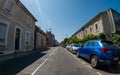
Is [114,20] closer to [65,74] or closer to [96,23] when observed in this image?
[96,23]

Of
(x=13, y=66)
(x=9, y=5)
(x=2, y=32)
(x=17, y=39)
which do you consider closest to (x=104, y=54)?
(x=13, y=66)

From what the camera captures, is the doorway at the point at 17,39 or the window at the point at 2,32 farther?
the doorway at the point at 17,39

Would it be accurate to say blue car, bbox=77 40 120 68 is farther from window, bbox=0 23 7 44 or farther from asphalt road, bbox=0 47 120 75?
window, bbox=0 23 7 44

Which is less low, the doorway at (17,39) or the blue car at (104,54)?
the doorway at (17,39)

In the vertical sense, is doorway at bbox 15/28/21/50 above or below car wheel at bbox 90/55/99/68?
above

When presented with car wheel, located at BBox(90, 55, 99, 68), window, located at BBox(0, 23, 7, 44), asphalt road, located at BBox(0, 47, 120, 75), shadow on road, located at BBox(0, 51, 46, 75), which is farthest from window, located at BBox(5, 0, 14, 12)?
car wheel, located at BBox(90, 55, 99, 68)

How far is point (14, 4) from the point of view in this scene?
1575cm

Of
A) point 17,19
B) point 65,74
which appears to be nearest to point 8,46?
point 17,19

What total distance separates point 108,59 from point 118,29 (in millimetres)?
14985

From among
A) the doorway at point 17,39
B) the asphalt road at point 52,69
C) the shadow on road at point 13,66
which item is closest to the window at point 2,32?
the doorway at point 17,39

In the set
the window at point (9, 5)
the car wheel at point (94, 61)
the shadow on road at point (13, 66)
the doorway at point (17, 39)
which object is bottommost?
the shadow on road at point (13, 66)

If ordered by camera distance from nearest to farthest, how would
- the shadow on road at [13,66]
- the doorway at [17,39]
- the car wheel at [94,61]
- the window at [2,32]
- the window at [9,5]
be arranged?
1. the shadow on road at [13,66]
2. the car wheel at [94,61]
3. the window at [2,32]
4. the window at [9,5]
5. the doorway at [17,39]

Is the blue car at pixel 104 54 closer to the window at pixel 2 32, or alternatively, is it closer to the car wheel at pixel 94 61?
the car wheel at pixel 94 61

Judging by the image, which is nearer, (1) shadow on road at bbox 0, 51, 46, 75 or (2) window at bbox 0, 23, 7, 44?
(1) shadow on road at bbox 0, 51, 46, 75
